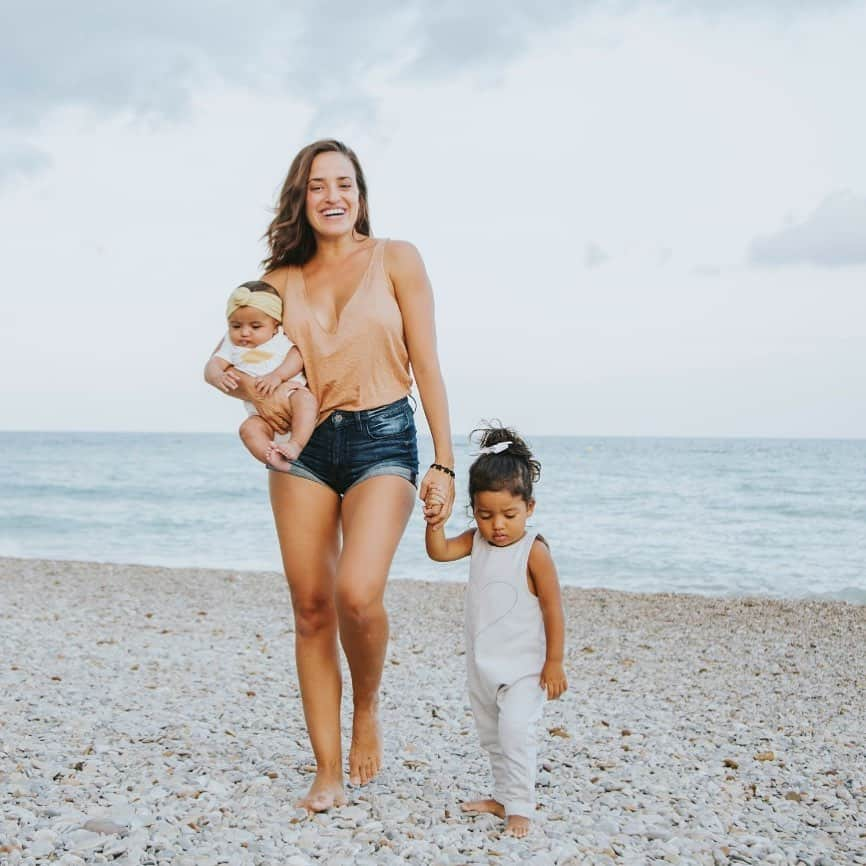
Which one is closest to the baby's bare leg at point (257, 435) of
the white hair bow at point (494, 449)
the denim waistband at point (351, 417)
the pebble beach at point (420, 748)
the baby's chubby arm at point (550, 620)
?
the denim waistband at point (351, 417)

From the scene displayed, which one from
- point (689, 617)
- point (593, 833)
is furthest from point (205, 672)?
point (689, 617)

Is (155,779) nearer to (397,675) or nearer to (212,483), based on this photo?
(397,675)

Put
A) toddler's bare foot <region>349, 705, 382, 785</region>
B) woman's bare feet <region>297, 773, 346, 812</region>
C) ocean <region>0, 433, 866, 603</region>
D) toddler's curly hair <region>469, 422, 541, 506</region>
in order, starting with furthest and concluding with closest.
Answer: ocean <region>0, 433, 866, 603</region> → toddler's bare foot <region>349, 705, 382, 785</region> → woman's bare feet <region>297, 773, 346, 812</region> → toddler's curly hair <region>469, 422, 541, 506</region>

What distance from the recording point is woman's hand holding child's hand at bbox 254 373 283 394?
3.39 m

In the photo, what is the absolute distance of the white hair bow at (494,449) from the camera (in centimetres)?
335

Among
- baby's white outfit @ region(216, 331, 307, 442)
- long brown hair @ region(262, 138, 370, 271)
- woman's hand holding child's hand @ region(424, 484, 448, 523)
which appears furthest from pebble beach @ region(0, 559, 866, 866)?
long brown hair @ region(262, 138, 370, 271)

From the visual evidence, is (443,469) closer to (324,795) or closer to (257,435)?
(257,435)

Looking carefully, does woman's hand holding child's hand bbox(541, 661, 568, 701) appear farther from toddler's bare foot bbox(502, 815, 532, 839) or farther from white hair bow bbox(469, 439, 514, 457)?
white hair bow bbox(469, 439, 514, 457)

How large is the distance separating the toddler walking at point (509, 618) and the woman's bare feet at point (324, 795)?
60 centimetres

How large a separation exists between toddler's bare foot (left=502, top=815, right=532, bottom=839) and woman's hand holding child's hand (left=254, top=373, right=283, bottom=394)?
1652mm

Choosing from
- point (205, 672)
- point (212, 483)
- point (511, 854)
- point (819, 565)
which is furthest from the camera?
point (212, 483)

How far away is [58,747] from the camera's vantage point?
443cm

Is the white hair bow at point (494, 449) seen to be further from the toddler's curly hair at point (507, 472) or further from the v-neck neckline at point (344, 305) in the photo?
the v-neck neckline at point (344, 305)

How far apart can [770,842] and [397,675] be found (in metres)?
3.50
